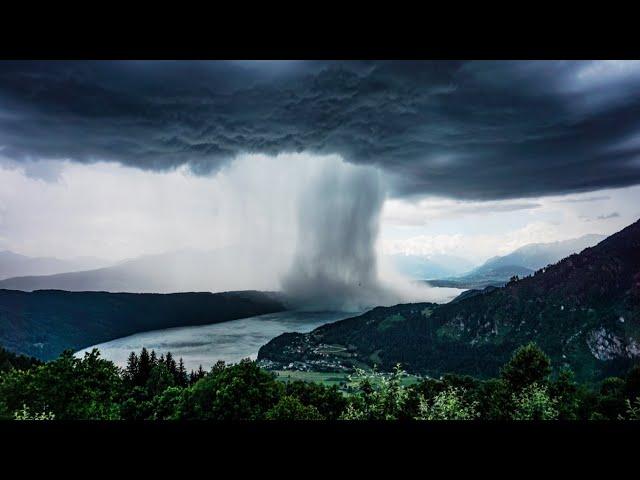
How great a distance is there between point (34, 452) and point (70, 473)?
542 mm

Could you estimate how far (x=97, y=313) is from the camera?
44.5 m

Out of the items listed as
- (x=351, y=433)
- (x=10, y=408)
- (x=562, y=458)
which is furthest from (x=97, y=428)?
(x=10, y=408)

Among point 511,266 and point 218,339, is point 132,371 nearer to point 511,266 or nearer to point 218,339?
point 218,339

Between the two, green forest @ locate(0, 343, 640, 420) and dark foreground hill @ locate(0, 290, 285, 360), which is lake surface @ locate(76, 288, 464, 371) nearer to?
dark foreground hill @ locate(0, 290, 285, 360)

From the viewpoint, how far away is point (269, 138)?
2744 centimetres

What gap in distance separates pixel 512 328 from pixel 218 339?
103 meters

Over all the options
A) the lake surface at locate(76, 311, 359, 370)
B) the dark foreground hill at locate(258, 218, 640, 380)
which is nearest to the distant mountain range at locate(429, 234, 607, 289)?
the dark foreground hill at locate(258, 218, 640, 380)

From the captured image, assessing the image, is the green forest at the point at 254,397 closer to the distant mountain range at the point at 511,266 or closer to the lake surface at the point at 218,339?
the lake surface at the point at 218,339

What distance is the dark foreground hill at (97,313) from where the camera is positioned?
117ft

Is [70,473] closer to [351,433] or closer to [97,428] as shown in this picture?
[97,428]

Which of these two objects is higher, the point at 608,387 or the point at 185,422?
the point at 185,422

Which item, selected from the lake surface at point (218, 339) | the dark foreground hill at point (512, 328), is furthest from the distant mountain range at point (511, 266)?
the lake surface at point (218, 339)

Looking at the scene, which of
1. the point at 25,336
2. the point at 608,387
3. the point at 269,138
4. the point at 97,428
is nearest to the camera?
the point at 97,428
